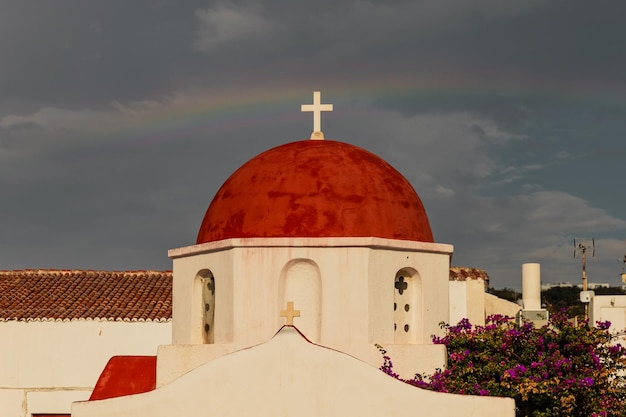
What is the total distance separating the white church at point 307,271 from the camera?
1324 centimetres

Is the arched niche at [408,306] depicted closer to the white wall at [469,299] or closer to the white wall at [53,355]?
the white wall at [53,355]

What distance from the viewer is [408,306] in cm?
1422

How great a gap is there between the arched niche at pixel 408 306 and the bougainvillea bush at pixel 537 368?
1.40ft

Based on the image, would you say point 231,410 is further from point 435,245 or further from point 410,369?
point 435,245

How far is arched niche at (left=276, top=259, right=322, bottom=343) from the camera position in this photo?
44.0ft

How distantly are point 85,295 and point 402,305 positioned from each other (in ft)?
50.8

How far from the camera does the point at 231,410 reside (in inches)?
430

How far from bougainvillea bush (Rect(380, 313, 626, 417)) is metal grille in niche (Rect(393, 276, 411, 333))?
591 millimetres

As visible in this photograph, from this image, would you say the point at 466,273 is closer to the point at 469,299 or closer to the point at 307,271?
the point at 469,299

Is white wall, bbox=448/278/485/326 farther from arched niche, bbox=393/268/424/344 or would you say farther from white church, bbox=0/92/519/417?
arched niche, bbox=393/268/424/344

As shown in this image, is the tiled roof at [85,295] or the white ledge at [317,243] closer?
the white ledge at [317,243]

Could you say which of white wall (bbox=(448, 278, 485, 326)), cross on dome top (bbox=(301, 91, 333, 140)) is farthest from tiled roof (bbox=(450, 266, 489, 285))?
cross on dome top (bbox=(301, 91, 333, 140))

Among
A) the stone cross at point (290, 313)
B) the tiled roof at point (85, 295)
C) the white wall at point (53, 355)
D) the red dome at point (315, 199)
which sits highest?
the red dome at point (315, 199)

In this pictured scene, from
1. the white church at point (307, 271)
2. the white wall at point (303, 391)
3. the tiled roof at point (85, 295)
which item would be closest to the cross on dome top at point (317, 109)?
the white church at point (307, 271)
